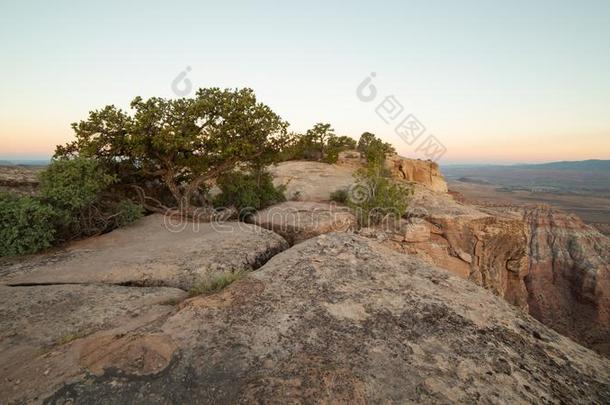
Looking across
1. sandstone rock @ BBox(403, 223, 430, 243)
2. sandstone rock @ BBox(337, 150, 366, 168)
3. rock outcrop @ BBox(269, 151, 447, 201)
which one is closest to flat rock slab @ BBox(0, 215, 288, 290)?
sandstone rock @ BBox(403, 223, 430, 243)

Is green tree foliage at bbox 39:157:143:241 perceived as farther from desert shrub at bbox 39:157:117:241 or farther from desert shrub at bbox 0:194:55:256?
desert shrub at bbox 0:194:55:256

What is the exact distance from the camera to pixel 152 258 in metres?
7.94

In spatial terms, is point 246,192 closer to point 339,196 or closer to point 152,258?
point 339,196

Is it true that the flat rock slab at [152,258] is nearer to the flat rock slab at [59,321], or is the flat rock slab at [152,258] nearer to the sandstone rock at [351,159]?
the flat rock slab at [59,321]

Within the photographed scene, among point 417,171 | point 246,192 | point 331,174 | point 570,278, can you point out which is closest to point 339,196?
point 246,192

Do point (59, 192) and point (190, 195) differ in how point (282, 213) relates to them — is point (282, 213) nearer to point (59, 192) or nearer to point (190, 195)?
point (190, 195)

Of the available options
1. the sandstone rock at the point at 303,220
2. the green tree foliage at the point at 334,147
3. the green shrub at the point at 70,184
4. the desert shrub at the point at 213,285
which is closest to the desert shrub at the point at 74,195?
the green shrub at the point at 70,184

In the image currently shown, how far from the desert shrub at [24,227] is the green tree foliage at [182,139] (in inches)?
101

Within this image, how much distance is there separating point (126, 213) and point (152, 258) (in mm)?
4455

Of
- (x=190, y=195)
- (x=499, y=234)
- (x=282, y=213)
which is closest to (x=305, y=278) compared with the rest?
(x=282, y=213)

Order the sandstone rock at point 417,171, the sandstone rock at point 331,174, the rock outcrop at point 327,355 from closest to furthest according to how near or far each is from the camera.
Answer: the rock outcrop at point 327,355 < the sandstone rock at point 331,174 < the sandstone rock at point 417,171

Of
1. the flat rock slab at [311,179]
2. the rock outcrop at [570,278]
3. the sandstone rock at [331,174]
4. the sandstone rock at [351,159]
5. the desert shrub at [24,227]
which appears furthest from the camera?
the sandstone rock at [351,159]

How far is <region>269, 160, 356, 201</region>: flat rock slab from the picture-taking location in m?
17.4

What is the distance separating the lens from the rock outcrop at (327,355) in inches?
135
